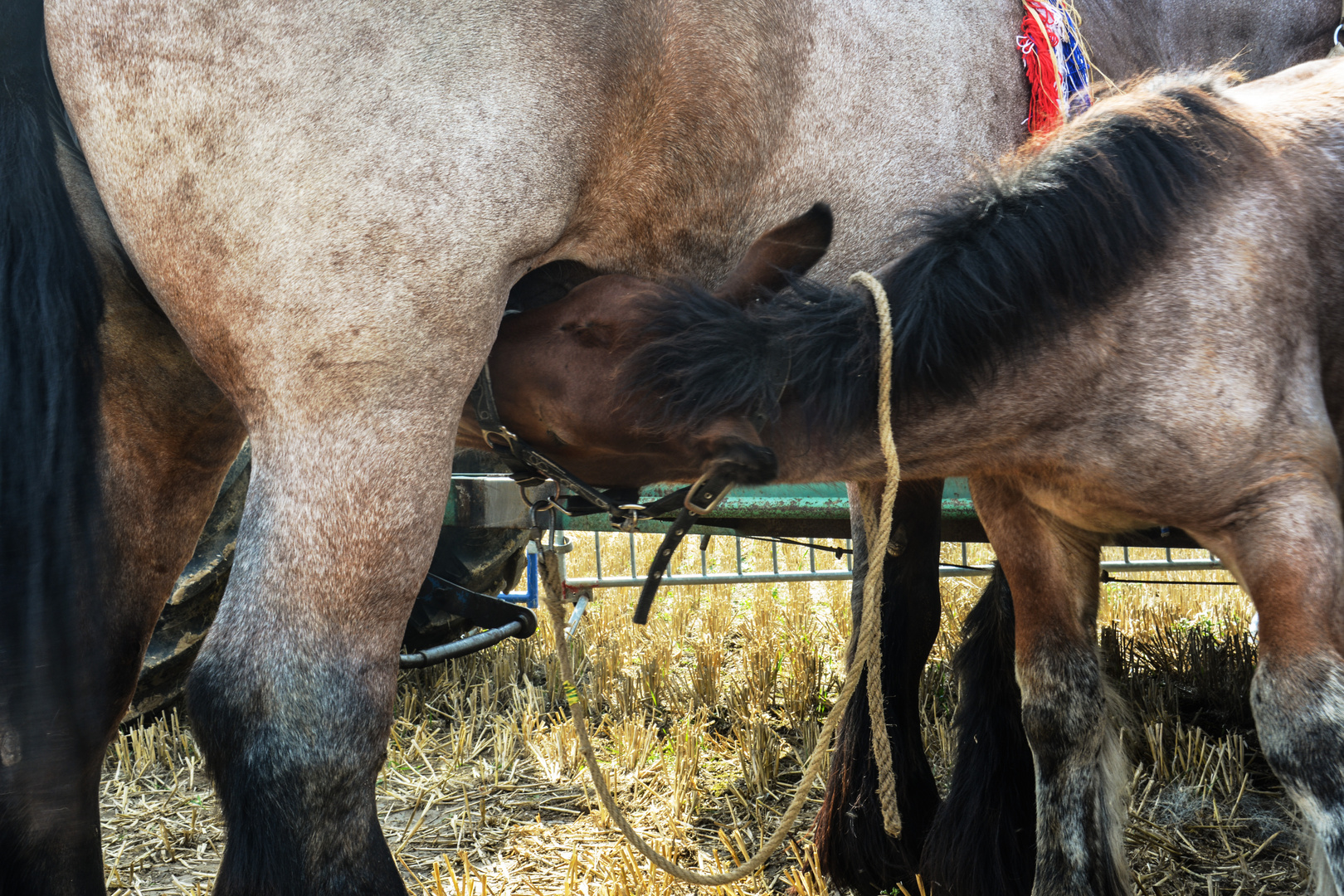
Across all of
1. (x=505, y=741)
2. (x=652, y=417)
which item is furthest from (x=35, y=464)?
(x=505, y=741)

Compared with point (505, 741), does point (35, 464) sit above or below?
above

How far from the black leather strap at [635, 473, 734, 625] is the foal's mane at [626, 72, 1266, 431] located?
0.12 meters

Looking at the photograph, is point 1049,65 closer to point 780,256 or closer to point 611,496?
point 780,256

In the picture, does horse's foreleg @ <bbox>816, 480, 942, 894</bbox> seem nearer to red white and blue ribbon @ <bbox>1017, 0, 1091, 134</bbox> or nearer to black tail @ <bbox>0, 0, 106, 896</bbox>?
red white and blue ribbon @ <bbox>1017, 0, 1091, 134</bbox>

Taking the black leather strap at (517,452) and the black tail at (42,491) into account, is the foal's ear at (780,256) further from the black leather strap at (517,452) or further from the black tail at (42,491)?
the black tail at (42,491)

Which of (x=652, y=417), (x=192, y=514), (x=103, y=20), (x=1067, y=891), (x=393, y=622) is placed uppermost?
(x=103, y=20)

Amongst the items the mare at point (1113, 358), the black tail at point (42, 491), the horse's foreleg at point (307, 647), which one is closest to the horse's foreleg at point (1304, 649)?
the mare at point (1113, 358)

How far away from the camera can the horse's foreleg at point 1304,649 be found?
1566mm

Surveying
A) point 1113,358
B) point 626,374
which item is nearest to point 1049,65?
point 1113,358

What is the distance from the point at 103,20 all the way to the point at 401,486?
2.92 feet

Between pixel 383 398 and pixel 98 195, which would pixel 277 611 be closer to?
pixel 383 398

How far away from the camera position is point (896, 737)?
290cm

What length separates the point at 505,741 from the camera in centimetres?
342

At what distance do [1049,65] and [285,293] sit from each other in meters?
1.91
